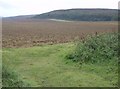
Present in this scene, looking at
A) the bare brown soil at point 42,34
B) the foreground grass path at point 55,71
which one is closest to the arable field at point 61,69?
the foreground grass path at point 55,71

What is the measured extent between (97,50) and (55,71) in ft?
7.83

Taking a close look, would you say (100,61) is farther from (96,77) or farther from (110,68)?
(96,77)

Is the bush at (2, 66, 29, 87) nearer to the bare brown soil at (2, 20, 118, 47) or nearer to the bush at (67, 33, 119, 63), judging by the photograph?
the bush at (67, 33, 119, 63)

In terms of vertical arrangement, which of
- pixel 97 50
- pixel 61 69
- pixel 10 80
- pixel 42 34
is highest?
pixel 10 80

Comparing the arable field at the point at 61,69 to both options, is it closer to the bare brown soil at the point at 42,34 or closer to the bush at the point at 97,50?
the bush at the point at 97,50

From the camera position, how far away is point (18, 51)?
14.1 meters

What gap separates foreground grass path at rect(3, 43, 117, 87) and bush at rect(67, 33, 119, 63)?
488 mm

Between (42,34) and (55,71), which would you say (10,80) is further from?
(42,34)

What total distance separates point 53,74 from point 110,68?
1.89 m

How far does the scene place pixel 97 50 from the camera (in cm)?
1195

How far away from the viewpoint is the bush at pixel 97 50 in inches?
445

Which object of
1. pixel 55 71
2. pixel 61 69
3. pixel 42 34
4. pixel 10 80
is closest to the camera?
pixel 10 80

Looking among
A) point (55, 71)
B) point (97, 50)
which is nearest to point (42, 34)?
point (97, 50)

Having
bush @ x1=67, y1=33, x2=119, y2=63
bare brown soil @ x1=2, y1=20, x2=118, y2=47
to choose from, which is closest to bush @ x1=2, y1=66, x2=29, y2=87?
bush @ x1=67, y1=33, x2=119, y2=63
